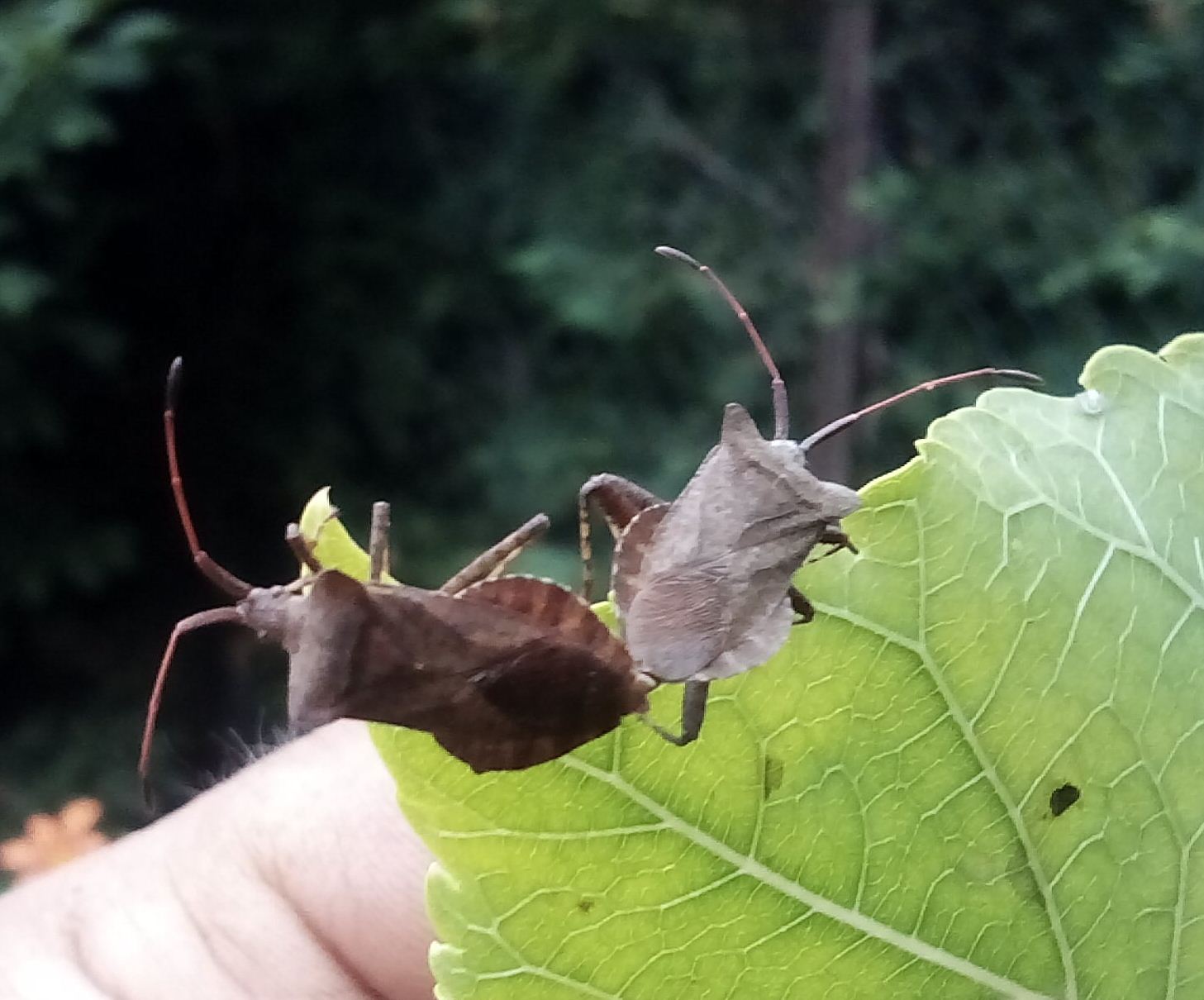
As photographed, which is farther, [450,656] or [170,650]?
[170,650]

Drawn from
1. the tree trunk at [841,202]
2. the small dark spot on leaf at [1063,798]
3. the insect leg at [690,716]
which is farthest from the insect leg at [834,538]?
the tree trunk at [841,202]

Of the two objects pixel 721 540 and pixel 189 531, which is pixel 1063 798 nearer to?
pixel 721 540

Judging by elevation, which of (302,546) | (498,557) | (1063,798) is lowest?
(1063,798)

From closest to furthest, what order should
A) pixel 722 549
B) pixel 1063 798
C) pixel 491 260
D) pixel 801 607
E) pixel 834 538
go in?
pixel 1063 798, pixel 801 607, pixel 834 538, pixel 722 549, pixel 491 260

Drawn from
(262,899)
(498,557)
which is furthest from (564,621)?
(262,899)

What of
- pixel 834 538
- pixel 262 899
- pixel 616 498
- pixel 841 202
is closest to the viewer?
pixel 834 538

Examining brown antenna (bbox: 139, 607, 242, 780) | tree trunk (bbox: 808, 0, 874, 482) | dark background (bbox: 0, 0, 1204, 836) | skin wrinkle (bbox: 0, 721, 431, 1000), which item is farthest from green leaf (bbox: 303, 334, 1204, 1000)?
tree trunk (bbox: 808, 0, 874, 482)

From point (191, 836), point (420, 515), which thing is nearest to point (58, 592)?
point (420, 515)
